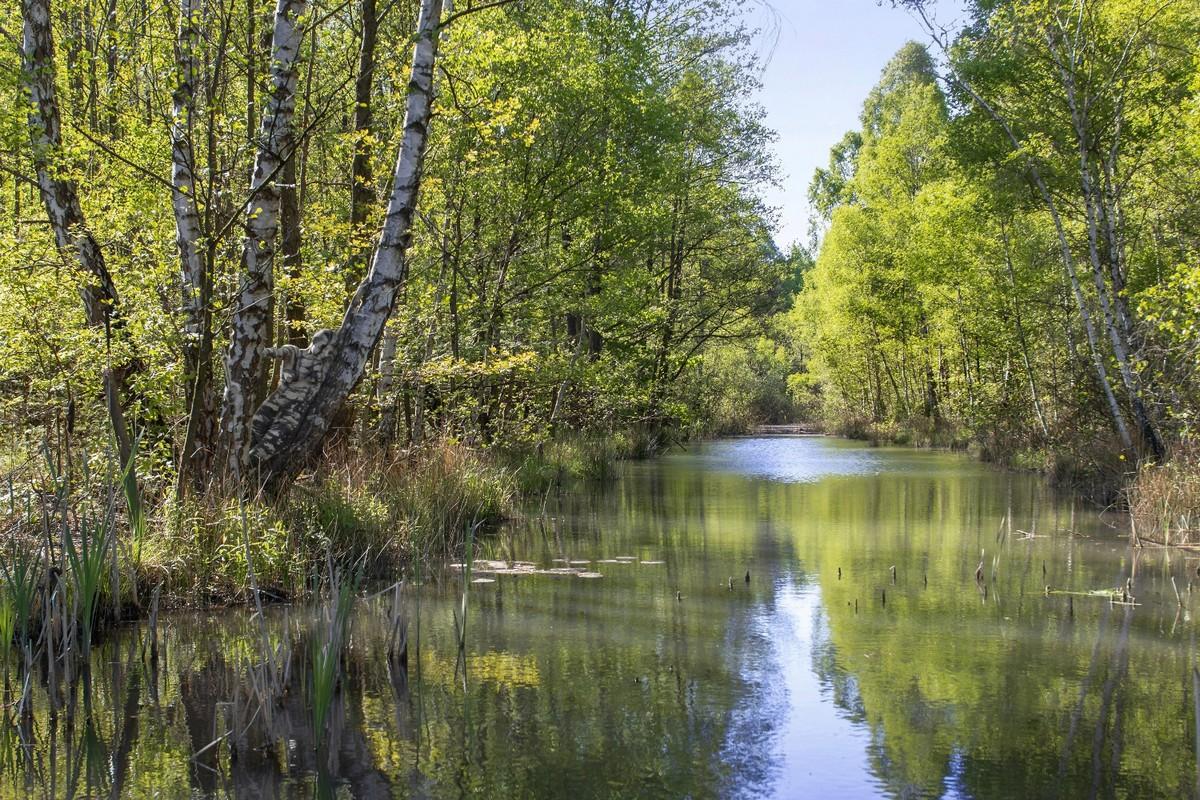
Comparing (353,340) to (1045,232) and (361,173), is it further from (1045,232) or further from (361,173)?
(1045,232)

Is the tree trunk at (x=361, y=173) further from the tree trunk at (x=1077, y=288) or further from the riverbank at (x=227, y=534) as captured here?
the tree trunk at (x=1077, y=288)

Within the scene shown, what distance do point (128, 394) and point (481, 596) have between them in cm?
363

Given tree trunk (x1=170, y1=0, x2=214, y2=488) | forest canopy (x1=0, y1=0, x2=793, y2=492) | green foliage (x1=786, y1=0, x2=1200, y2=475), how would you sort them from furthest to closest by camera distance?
green foliage (x1=786, y1=0, x2=1200, y2=475) < forest canopy (x1=0, y1=0, x2=793, y2=492) < tree trunk (x1=170, y1=0, x2=214, y2=488)

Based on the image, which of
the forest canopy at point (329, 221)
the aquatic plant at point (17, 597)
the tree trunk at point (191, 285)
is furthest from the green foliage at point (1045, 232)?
the aquatic plant at point (17, 597)

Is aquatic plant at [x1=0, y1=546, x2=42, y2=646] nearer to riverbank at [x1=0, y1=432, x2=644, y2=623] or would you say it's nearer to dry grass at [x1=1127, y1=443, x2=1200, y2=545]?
riverbank at [x1=0, y1=432, x2=644, y2=623]

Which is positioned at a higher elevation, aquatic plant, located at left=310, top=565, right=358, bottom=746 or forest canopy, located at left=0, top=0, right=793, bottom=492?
forest canopy, located at left=0, top=0, right=793, bottom=492

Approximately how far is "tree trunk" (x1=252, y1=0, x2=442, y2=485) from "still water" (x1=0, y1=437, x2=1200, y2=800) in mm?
1583

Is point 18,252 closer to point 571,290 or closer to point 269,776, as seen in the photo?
point 269,776

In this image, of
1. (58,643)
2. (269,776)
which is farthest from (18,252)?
(269,776)

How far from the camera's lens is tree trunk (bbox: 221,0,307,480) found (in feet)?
26.5

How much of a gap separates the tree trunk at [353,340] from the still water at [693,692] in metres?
1.58

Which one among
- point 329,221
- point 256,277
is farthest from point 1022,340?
point 256,277

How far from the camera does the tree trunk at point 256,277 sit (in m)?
8.06

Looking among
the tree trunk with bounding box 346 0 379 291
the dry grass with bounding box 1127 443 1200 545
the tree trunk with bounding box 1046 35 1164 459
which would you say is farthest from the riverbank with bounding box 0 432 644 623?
the tree trunk with bounding box 1046 35 1164 459
